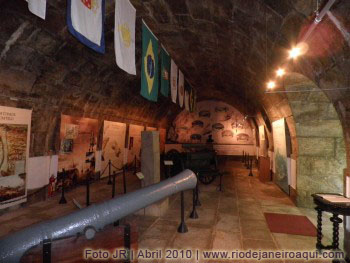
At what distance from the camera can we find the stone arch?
21.0ft

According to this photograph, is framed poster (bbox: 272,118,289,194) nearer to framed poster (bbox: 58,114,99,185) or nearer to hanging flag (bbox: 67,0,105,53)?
hanging flag (bbox: 67,0,105,53)

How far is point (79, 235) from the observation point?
2.23 metres

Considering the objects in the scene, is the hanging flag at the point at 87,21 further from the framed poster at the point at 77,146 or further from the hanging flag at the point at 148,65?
the framed poster at the point at 77,146

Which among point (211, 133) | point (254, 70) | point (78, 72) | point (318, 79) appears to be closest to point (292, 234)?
point (318, 79)

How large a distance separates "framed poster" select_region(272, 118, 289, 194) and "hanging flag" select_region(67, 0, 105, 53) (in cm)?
684

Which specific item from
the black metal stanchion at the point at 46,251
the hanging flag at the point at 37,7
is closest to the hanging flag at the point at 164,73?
the hanging flag at the point at 37,7

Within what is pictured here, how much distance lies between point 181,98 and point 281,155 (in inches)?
182

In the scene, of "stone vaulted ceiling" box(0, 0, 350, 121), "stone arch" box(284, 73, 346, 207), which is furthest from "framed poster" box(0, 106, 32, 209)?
"stone arch" box(284, 73, 346, 207)

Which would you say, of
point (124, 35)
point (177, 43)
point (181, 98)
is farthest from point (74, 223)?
point (181, 98)

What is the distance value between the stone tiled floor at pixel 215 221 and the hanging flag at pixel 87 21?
370 cm

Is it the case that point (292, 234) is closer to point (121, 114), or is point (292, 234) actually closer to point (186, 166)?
point (186, 166)

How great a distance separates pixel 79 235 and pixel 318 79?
4740 mm

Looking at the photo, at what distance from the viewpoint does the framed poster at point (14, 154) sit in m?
5.67

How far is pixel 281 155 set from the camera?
8.89m
